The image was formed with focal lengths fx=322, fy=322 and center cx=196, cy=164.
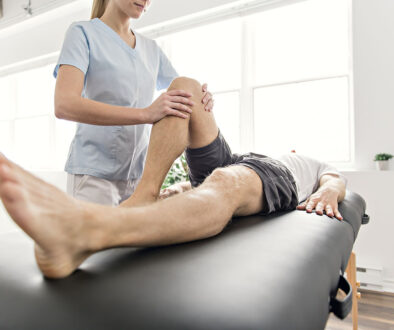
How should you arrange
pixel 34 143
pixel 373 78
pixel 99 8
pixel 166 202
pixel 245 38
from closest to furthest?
pixel 166 202 < pixel 99 8 < pixel 373 78 < pixel 245 38 < pixel 34 143

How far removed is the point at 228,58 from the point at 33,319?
10.4 feet

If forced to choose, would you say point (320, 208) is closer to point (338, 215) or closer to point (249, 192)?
point (338, 215)

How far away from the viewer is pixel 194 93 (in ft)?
3.68

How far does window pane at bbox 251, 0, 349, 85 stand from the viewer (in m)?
2.72

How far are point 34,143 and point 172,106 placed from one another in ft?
15.0

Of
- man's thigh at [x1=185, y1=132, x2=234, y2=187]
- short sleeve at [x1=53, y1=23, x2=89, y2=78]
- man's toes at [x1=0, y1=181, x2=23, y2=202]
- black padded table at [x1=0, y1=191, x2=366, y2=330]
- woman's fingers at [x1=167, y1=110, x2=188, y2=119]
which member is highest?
short sleeve at [x1=53, y1=23, x2=89, y2=78]

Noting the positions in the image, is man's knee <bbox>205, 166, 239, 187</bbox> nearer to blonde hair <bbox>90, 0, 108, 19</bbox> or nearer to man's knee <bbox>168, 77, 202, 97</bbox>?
man's knee <bbox>168, 77, 202, 97</bbox>

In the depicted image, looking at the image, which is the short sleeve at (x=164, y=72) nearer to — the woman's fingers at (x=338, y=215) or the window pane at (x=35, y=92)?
the woman's fingers at (x=338, y=215)

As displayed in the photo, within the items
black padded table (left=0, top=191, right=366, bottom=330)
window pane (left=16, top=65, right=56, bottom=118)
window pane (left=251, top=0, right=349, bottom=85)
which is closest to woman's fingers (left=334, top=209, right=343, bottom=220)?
black padded table (left=0, top=191, right=366, bottom=330)

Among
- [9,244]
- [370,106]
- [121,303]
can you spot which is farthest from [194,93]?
[370,106]

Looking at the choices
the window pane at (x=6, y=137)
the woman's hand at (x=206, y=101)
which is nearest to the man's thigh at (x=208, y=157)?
the woman's hand at (x=206, y=101)

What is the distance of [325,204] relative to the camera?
1110 mm

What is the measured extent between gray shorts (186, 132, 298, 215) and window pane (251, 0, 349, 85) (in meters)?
1.93

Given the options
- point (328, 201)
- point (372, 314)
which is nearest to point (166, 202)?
point (328, 201)
